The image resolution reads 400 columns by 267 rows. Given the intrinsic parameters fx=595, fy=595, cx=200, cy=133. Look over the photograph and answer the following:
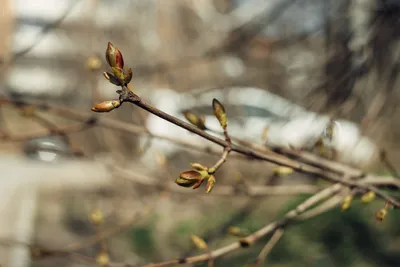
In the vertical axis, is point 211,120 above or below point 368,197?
above

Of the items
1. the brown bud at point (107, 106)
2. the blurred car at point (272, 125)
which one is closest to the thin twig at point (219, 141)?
the brown bud at point (107, 106)

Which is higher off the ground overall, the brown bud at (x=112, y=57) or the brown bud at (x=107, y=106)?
the brown bud at (x=112, y=57)

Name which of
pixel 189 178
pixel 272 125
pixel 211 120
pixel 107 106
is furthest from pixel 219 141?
pixel 211 120

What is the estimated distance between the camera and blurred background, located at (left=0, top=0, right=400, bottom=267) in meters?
2.90

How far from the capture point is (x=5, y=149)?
1988 centimetres

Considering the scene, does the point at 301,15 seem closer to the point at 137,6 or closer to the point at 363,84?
the point at 363,84

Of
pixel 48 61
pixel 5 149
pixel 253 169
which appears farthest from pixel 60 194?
pixel 5 149

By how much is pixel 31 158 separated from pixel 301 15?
12.6 metres

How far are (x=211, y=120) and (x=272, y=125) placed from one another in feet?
17.1

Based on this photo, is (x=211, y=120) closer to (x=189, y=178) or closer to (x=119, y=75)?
(x=189, y=178)

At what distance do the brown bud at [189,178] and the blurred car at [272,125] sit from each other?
0.79 metres

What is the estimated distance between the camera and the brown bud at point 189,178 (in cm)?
108

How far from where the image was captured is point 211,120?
9180mm

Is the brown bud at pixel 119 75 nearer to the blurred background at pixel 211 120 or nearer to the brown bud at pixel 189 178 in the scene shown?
the brown bud at pixel 189 178
